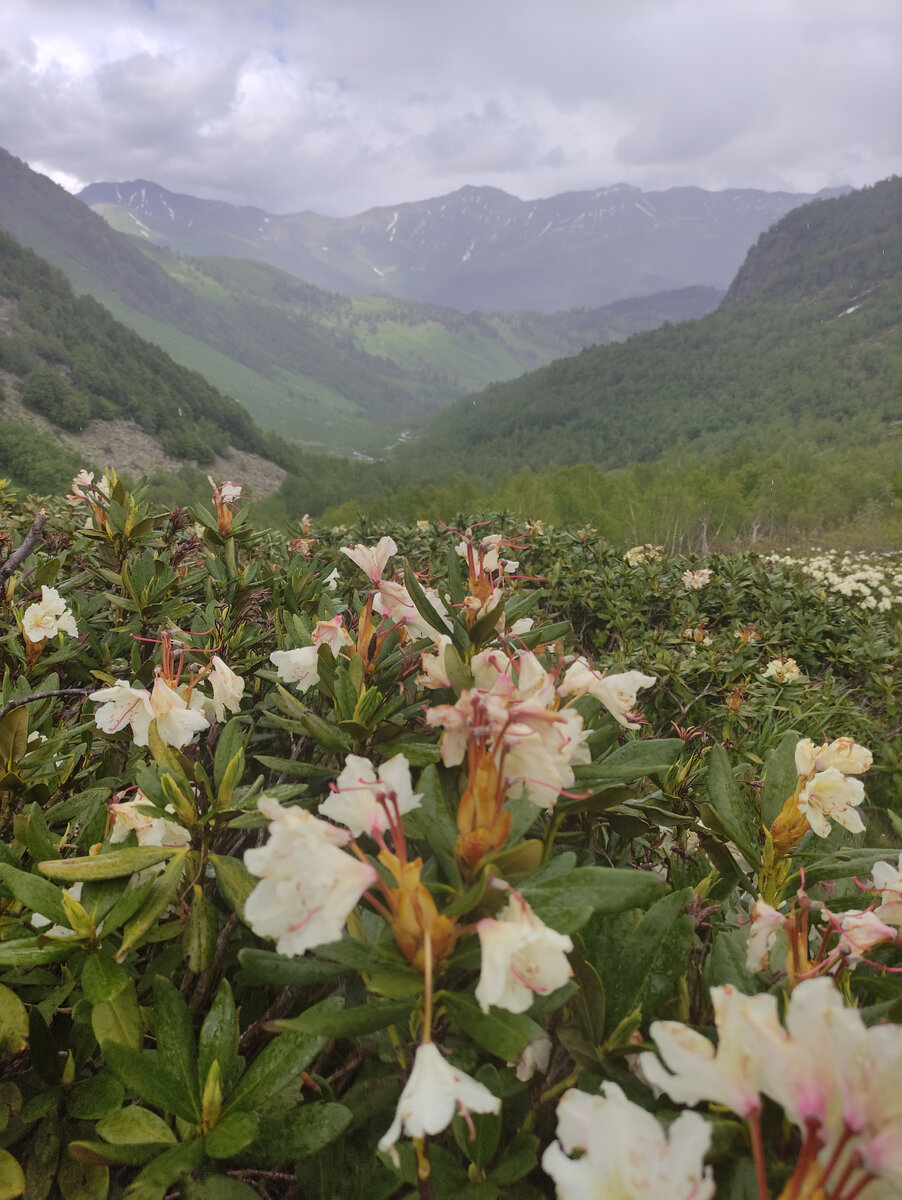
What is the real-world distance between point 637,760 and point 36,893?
2.57 feet

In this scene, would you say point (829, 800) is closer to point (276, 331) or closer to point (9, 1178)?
point (9, 1178)

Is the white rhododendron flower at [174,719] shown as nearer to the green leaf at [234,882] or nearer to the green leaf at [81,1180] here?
the green leaf at [234,882]

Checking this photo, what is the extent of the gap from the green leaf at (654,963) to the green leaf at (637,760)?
0.16 m

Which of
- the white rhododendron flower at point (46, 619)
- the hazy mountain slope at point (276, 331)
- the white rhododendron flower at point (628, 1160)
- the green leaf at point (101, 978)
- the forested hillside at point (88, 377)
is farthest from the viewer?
the hazy mountain slope at point (276, 331)

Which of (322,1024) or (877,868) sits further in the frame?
(877,868)

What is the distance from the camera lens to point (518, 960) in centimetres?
55

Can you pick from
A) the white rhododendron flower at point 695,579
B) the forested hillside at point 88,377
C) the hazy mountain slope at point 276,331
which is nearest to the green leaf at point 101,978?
the white rhododendron flower at point 695,579

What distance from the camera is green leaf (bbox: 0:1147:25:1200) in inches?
24.8

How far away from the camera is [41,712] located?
1226mm

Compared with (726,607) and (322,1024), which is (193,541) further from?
(726,607)

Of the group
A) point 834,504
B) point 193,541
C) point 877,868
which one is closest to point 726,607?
point 193,541

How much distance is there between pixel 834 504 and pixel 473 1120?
24.8 meters

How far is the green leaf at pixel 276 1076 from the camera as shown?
66 centimetres

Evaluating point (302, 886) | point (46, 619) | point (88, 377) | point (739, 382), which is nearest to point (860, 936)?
point (302, 886)
